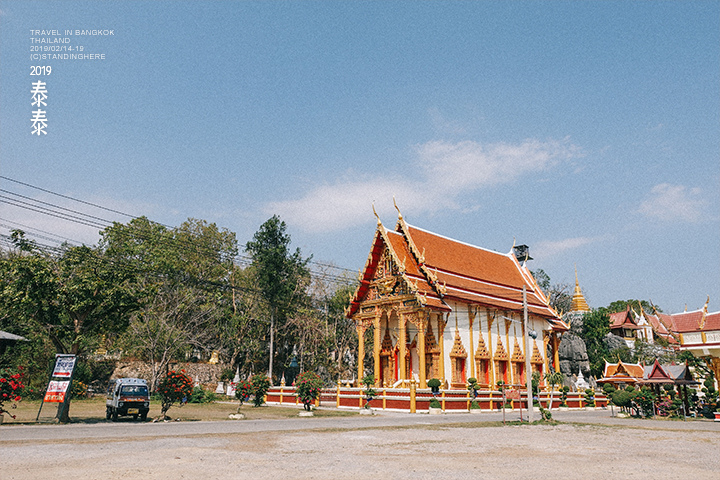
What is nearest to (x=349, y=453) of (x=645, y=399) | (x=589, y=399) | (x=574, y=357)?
(x=645, y=399)

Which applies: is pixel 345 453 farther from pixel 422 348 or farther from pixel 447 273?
pixel 447 273

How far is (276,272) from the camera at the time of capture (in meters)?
44.8

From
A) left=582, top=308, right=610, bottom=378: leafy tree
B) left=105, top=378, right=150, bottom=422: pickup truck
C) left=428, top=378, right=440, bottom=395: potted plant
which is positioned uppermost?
left=582, top=308, right=610, bottom=378: leafy tree

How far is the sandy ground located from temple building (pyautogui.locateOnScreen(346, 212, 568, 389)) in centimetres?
1529

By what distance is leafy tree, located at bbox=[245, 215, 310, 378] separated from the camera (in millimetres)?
44844

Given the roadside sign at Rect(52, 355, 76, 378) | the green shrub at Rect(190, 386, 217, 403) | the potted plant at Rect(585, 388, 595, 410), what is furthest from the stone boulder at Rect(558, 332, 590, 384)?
the roadside sign at Rect(52, 355, 76, 378)

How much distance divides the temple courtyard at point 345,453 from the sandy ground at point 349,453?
2cm

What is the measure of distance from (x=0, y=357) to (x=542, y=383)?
3404 cm

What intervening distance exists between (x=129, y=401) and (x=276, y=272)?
→ 995 inches

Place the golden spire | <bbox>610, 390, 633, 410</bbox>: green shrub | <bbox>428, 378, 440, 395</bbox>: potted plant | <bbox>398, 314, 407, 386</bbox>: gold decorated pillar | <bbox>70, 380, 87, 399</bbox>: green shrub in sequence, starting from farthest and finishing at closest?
the golden spire
<bbox>70, 380, 87, 399</bbox>: green shrub
<bbox>398, 314, 407, 386</bbox>: gold decorated pillar
<bbox>428, 378, 440, 395</bbox>: potted plant
<bbox>610, 390, 633, 410</bbox>: green shrub

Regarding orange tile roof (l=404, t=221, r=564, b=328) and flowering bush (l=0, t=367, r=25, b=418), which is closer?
flowering bush (l=0, t=367, r=25, b=418)

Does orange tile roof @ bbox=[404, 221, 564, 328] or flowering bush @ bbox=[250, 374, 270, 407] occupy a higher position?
orange tile roof @ bbox=[404, 221, 564, 328]

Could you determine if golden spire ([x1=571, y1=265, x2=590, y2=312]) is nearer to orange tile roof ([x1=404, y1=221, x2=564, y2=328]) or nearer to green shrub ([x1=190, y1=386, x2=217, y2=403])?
orange tile roof ([x1=404, y1=221, x2=564, y2=328])

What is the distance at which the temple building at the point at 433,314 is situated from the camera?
106 feet
